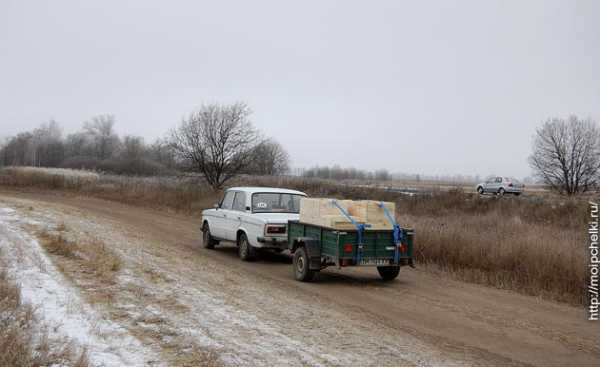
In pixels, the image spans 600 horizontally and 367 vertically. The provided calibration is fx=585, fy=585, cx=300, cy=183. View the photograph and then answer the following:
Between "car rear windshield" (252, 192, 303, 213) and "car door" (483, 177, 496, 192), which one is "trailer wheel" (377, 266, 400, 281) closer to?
"car rear windshield" (252, 192, 303, 213)

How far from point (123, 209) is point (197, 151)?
22.1 ft

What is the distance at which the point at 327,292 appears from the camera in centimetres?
1096

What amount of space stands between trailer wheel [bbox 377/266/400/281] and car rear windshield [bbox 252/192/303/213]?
3.25 m

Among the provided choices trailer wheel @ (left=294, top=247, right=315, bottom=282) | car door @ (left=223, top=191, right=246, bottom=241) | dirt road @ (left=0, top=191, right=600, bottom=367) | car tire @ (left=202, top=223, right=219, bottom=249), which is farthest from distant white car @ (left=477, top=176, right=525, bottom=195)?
trailer wheel @ (left=294, top=247, right=315, bottom=282)

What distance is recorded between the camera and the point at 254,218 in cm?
1420

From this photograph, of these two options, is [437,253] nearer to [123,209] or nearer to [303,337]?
[303,337]

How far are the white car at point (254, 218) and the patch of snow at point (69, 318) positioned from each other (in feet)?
16.5

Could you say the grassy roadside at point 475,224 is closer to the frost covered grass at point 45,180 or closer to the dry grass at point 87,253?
the frost covered grass at point 45,180

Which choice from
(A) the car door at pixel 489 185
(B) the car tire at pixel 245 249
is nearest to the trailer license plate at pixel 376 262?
(B) the car tire at pixel 245 249

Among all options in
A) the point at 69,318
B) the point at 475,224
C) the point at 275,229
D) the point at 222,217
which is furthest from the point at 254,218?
the point at 475,224

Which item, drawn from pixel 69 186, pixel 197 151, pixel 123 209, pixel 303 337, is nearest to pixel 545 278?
pixel 303 337

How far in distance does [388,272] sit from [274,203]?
379 centimetres

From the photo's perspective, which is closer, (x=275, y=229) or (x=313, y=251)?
(x=313, y=251)

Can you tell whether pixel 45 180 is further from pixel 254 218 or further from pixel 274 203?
pixel 254 218
